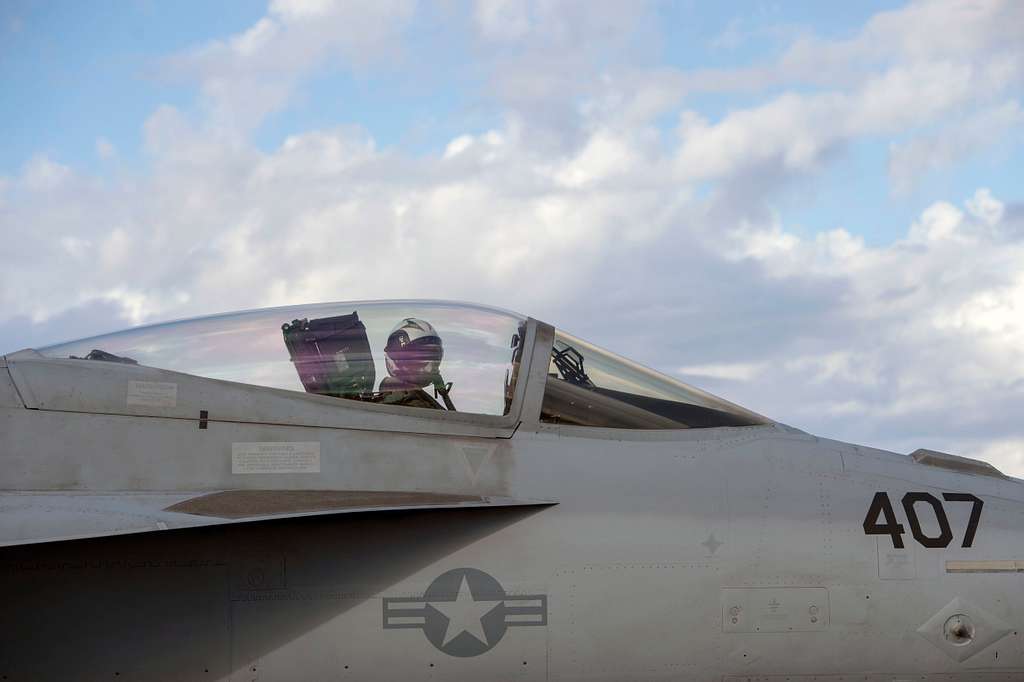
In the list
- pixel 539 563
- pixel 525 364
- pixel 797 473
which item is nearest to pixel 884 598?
pixel 797 473

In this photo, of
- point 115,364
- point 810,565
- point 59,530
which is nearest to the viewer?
point 59,530

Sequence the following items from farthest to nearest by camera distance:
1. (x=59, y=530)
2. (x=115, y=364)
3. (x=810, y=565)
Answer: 1. (x=115, y=364)
2. (x=810, y=565)
3. (x=59, y=530)

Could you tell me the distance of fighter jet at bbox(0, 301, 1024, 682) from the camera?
638 cm

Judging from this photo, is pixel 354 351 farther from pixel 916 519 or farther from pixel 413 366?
pixel 916 519

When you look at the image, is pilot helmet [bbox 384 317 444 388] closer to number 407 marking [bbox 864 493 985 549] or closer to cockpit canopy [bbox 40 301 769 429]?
cockpit canopy [bbox 40 301 769 429]

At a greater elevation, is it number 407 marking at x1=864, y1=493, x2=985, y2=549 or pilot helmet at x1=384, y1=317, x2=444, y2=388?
pilot helmet at x1=384, y1=317, x2=444, y2=388

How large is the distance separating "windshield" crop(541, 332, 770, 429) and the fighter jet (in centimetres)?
18

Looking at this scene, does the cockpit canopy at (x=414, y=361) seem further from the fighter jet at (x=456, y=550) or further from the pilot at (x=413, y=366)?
the fighter jet at (x=456, y=550)

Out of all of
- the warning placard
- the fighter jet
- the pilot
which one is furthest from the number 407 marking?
the warning placard

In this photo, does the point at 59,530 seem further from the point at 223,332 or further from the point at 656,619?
the point at 656,619

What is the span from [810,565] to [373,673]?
8.27 ft

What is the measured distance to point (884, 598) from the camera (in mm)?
6414

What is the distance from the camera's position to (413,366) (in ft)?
23.3

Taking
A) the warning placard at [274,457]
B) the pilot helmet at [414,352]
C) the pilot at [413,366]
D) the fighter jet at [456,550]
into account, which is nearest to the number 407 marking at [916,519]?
the fighter jet at [456,550]
